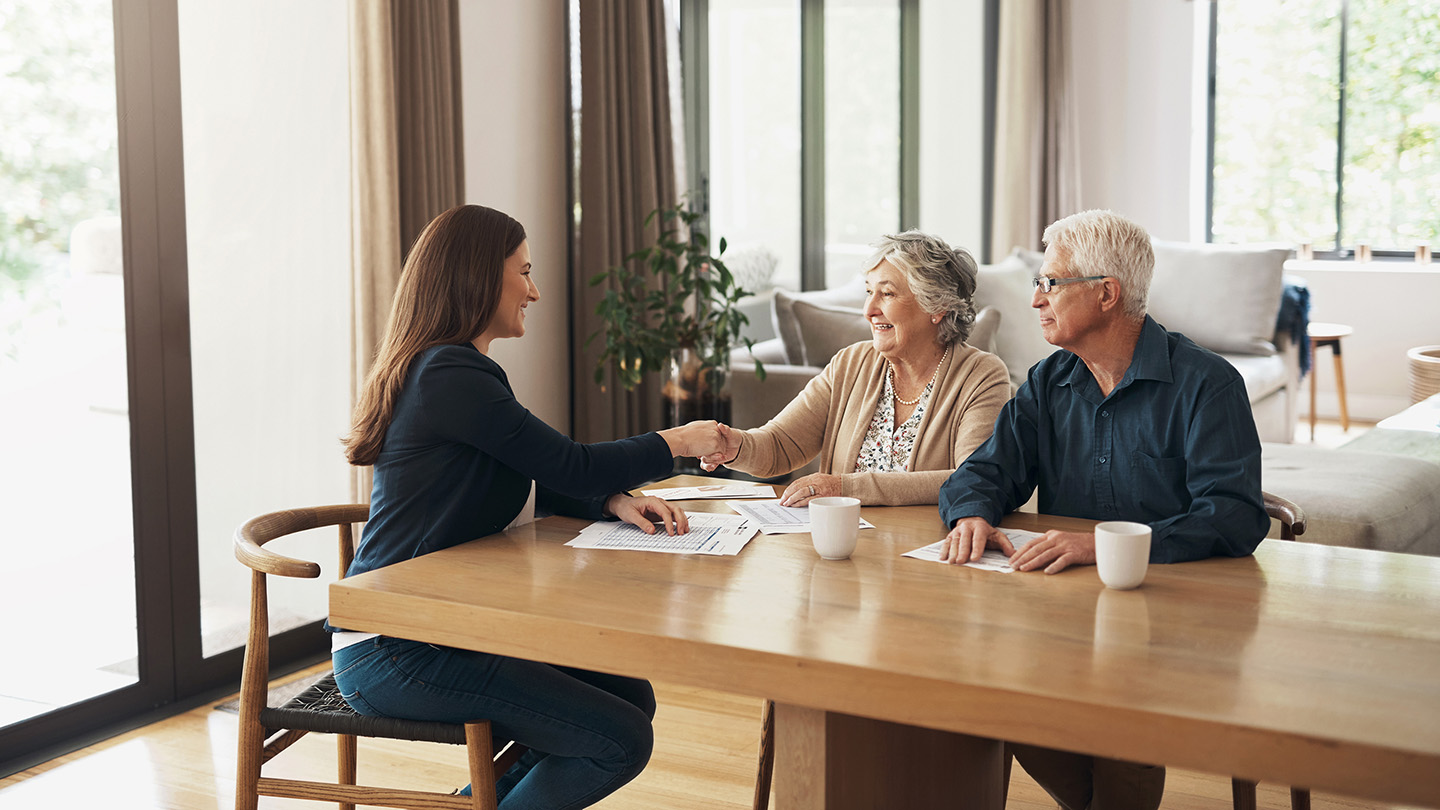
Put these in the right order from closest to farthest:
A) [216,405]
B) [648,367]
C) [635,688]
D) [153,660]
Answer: [635,688] < [153,660] < [216,405] < [648,367]

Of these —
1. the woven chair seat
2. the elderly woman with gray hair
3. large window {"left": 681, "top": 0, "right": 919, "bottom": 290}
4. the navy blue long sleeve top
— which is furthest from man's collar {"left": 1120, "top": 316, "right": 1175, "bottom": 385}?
large window {"left": 681, "top": 0, "right": 919, "bottom": 290}

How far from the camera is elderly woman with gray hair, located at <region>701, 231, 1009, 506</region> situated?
2277 mm

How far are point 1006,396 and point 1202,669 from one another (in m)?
1.09

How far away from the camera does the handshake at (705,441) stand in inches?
82.8

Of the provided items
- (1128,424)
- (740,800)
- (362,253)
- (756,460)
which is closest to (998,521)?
(1128,424)

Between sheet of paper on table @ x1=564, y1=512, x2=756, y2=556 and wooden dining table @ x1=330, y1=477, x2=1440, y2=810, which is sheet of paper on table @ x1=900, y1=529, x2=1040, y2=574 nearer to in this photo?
wooden dining table @ x1=330, y1=477, x2=1440, y2=810

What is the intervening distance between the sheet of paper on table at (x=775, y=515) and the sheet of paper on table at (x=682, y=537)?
1.1 inches

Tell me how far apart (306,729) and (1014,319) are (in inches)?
150

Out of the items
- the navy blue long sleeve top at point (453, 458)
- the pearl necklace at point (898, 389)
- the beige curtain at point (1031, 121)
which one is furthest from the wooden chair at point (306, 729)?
the beige curtain at point (1031, 121)

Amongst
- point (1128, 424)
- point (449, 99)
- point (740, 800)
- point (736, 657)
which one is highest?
point (449, 99)

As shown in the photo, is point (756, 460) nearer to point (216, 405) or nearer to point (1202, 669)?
point (1202, 669)

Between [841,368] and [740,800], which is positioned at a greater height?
[841,368]

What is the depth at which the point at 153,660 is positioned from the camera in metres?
2.96

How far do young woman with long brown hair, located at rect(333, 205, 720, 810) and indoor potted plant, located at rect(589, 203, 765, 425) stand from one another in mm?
1953
